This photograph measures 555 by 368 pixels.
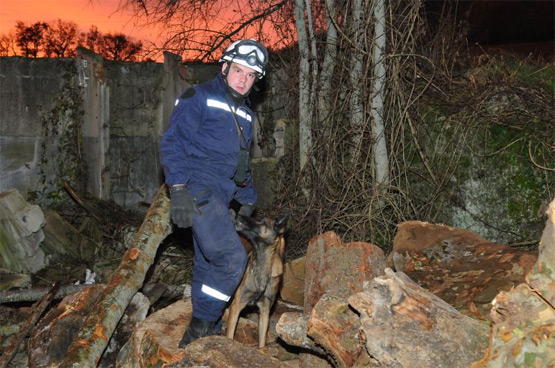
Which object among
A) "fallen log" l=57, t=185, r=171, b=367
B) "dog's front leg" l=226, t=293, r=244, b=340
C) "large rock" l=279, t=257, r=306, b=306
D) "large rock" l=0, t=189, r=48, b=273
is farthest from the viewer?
"large rock" l=0, t=189, r=48, b=273

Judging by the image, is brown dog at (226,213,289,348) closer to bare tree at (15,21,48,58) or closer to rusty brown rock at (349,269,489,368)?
rusty brown rock at (349,269,489,368)

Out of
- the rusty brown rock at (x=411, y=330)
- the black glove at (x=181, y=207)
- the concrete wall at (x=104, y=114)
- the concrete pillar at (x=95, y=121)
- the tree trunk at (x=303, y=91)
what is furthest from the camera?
the concrete pillar at (x=95, y=121)

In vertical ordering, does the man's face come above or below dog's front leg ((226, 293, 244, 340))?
above

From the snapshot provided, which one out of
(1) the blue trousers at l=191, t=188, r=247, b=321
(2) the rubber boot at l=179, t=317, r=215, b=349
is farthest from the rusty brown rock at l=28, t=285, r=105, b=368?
(1) the blue trousers at l=191, t=188, r=247, b=321

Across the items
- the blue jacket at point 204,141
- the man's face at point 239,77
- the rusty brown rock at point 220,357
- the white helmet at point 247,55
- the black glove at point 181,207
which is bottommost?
Result: the rusty brown rock at point 220,357

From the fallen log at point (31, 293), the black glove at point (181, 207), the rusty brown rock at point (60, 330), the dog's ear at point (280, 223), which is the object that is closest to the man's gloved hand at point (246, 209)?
the dog's ear at point (280, 223)

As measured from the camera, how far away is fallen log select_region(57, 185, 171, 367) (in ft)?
15.8

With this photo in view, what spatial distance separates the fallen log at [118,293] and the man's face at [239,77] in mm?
1766

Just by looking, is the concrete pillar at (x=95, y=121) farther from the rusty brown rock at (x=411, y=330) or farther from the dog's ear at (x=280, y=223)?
the rusty brown rock at (x=411, y=330)

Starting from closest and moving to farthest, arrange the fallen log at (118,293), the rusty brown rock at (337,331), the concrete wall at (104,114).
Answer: the rusty brown rock at (337,331)
the fallen log at (118,293)
the concrete wall at (104,114)

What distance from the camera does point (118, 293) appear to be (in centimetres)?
533

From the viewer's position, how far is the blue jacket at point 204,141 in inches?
182

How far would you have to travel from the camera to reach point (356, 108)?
671cm

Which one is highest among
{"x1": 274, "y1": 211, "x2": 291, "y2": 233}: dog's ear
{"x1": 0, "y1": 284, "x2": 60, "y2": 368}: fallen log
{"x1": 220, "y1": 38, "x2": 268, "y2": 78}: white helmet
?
{"x1": 220, "y1": 38, "x2": 268, "y2": 78}: white helmet
